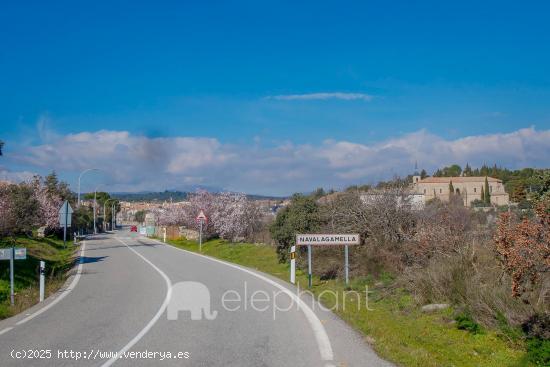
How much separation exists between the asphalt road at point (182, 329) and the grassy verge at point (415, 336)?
388mm

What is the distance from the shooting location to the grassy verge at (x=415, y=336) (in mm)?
8242

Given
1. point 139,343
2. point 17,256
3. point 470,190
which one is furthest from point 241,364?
point 470,190

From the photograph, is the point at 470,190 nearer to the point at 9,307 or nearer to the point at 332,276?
the point at 332,276

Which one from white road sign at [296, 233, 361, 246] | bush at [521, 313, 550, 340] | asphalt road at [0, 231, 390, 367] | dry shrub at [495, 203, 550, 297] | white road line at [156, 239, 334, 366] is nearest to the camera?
asphalt road at [0, 231, 390, 367]

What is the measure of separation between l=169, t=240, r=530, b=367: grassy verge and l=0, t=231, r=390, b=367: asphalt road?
388 millimetres

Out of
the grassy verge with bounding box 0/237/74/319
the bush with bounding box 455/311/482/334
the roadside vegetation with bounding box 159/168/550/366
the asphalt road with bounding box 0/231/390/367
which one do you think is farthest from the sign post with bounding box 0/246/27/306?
the bush with bounding box 455/311/482/334

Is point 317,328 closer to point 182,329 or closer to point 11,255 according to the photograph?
point 182,329

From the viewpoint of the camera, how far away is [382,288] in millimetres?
15000

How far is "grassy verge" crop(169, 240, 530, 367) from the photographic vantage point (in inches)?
324

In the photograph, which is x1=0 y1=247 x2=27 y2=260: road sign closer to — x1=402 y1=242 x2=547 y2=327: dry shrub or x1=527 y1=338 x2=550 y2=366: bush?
x1=402 y1=242 x2=547 y2=327: dry shrub

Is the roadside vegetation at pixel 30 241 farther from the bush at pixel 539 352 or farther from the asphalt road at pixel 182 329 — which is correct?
the bush at pixel 539 352

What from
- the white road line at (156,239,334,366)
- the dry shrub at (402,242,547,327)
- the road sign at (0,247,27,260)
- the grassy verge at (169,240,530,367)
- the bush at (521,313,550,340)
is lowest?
the grassy verge at (169,240,530,367)

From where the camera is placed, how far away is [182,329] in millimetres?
9953

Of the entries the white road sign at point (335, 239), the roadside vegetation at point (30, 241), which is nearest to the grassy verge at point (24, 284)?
the roadside vegetation at point (30, 241)
